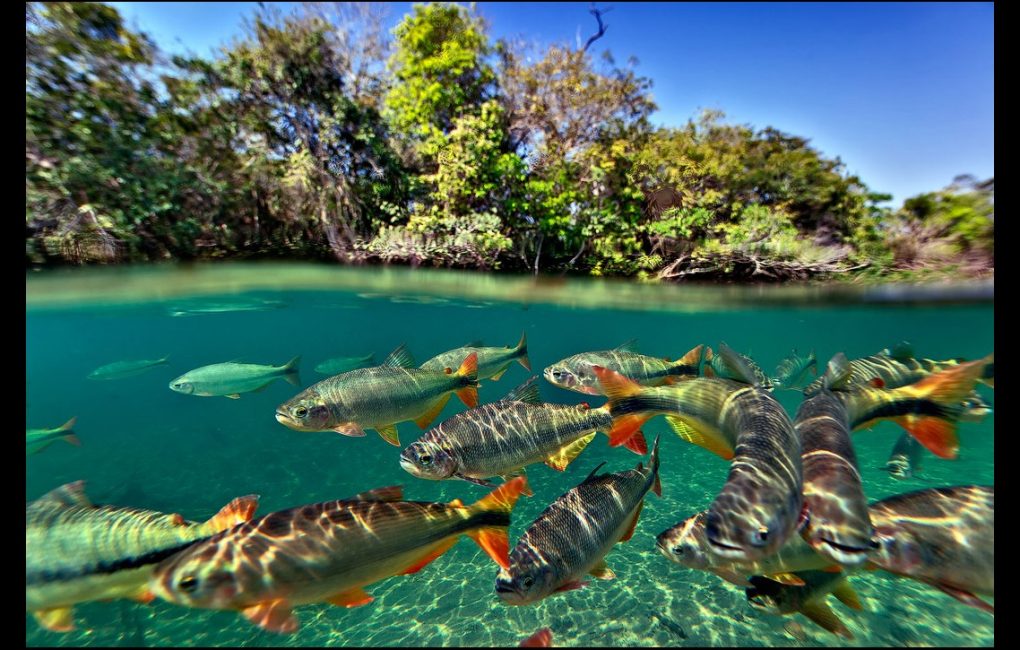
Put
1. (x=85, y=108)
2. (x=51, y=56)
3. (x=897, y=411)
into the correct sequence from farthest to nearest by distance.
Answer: (x=85, y=108)
(x=51, y=56)
(x=897, y=411)

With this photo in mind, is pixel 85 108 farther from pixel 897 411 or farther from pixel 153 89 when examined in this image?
pixel 897 411

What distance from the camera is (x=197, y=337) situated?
31.6 meters

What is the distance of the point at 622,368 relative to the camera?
5.75 metres

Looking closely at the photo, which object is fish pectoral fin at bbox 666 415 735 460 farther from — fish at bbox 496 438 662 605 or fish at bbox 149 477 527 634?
fish at bbox 149 477 527 634

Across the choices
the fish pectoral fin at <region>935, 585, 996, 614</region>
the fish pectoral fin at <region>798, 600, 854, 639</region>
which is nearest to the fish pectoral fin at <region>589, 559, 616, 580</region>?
the fish pectoral fin at <region>798, 600, 854, 639</region>

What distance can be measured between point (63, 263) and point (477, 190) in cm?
1146

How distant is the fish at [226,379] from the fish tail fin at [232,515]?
162 inches

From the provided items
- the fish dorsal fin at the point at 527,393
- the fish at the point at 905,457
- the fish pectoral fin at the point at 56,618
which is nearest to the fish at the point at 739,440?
the fish dorsal fin at the point at 527,393

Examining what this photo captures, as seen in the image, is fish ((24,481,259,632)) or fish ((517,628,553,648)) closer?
fish ((517,628,553,648))

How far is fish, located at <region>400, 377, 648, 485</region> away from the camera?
157 inches

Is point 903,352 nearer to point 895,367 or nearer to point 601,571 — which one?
point 895,367

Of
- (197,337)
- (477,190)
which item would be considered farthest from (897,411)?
(197,337)

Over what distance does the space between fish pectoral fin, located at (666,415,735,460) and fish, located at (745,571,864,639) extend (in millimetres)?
1648

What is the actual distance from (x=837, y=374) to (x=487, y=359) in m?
4.85
